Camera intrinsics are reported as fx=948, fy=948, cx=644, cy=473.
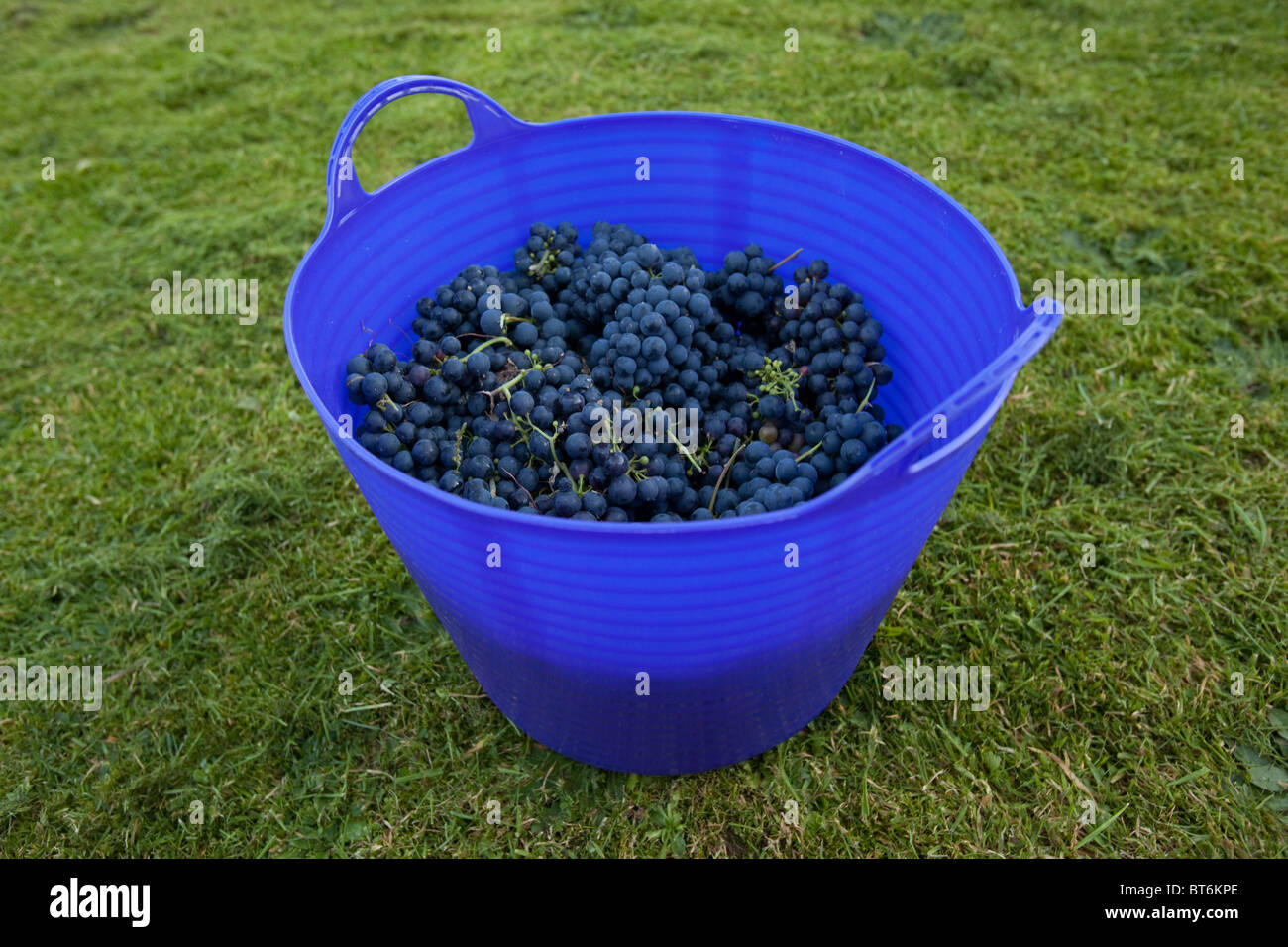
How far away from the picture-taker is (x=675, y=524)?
3.90 ft

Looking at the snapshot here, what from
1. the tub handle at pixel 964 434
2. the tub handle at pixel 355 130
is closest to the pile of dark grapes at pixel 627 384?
the tub handle at pixel 355 130

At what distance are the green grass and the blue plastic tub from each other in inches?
11.2

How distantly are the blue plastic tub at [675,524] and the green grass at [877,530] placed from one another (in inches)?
A: 11.2

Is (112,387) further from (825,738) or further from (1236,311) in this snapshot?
(1236,311)

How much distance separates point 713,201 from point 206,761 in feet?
5.52

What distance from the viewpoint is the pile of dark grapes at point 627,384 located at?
5.73ft

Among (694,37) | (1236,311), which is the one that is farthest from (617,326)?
(694,37)

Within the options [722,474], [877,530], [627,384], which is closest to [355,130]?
[627,384]

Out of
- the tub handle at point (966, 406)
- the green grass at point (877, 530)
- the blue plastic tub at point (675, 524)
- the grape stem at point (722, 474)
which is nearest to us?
the tub handle at point (966, 406)

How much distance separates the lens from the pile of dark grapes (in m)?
1.75

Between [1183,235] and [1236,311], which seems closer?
[1236,311]

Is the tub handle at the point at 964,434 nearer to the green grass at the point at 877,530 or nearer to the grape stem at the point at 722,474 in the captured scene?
the grape stem at the point at 722,474

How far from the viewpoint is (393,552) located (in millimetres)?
2441

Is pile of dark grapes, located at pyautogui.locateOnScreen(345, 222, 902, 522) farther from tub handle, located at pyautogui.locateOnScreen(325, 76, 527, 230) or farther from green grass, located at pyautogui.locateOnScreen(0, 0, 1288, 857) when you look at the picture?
green grass, located at pyautogui.locateOnScreen(0, 0, 1288, 857)
